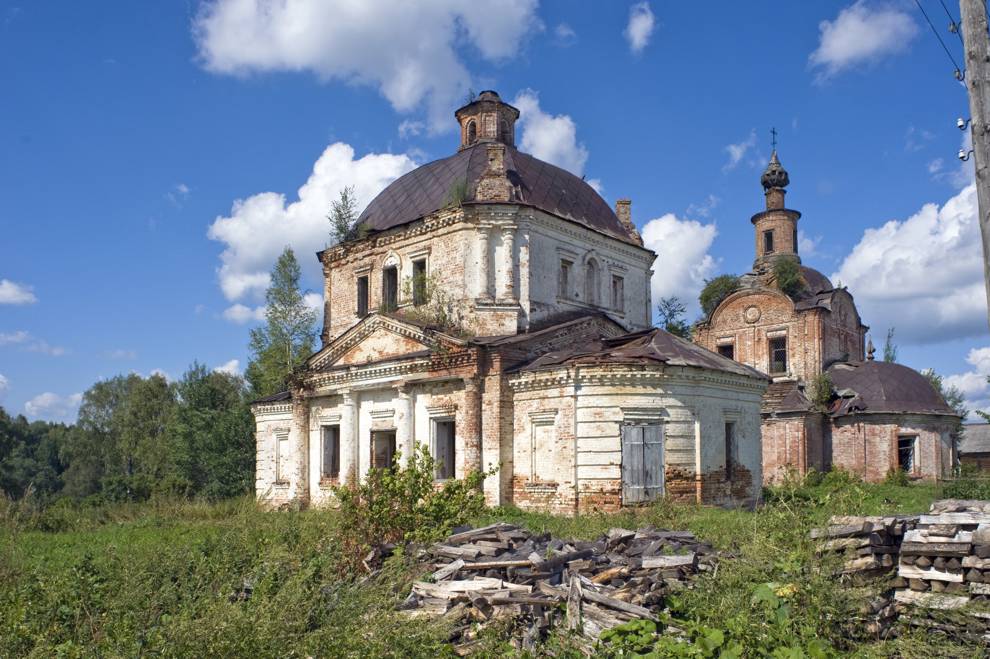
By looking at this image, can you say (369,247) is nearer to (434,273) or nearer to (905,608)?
(434,273)

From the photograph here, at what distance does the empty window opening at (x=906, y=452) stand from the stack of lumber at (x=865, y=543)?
2158 centimetres

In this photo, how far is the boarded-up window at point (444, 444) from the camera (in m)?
19.2

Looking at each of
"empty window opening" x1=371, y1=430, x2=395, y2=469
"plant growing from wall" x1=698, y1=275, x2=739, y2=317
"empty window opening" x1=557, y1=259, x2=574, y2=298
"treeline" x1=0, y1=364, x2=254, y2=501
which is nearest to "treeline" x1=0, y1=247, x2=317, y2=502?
"treeline" x1=0, y1=364, x2=254, y2=501

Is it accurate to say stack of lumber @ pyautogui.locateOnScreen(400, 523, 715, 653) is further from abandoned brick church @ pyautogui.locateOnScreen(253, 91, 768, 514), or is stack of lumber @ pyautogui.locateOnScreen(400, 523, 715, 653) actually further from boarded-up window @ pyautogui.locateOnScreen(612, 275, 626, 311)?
boarded-up window @ pyautogui.locateOnScreen(612, 275, 626, 311)

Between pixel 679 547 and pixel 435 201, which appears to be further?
pixel 435 201

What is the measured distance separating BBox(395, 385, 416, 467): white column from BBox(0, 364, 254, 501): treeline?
990 centimetres

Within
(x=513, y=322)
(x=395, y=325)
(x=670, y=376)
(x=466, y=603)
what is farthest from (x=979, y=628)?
(x=395, y=325)

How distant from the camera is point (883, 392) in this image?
1077 inches

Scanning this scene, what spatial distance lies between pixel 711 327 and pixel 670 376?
16067mm

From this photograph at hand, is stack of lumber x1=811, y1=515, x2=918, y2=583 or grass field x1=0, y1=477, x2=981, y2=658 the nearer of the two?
grass field x1=0, y1=477, x2=981, y2=658

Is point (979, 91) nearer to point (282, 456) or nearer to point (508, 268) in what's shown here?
point (508, 268)

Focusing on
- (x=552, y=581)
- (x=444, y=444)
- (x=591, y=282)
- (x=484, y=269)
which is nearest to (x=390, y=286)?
(x=484, y=269)

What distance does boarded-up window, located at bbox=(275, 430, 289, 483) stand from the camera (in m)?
23.8

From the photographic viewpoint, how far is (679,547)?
9.14 metres
